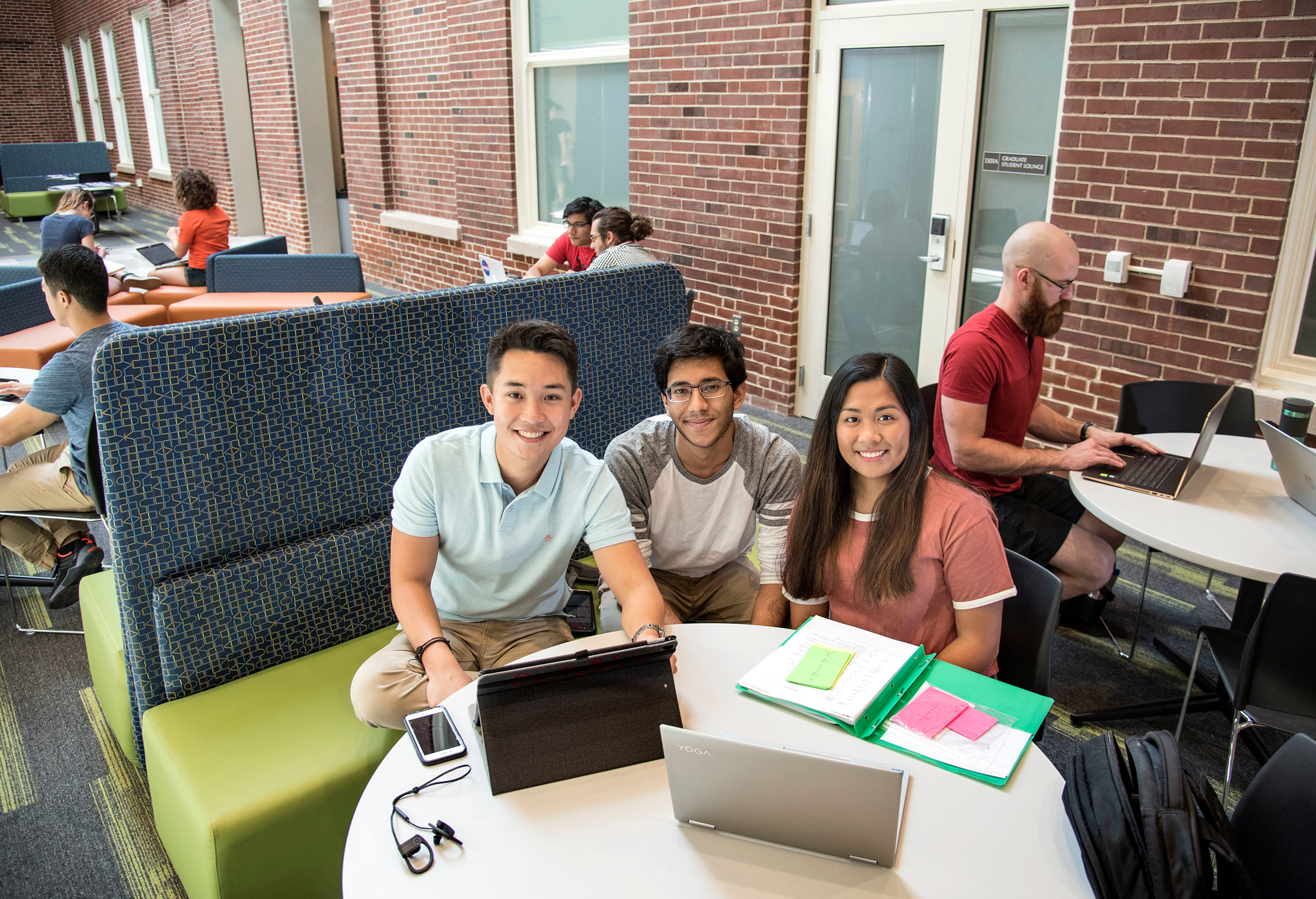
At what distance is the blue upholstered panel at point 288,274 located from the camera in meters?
5.75

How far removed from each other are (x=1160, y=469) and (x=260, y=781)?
7.96ft

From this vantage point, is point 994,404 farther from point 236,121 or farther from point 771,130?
point 236,121

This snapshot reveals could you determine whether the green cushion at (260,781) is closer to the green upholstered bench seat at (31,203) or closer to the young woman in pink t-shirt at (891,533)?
the young woman in pink t-shirt at (891,533)

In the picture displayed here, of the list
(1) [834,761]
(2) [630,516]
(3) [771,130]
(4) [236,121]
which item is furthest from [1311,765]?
(4) [236,121]

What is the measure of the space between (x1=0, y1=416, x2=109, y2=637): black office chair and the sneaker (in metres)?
0.09

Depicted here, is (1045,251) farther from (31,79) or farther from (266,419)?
(31,79)

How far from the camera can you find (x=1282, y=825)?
1242mm

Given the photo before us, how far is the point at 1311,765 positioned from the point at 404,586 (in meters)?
1.62

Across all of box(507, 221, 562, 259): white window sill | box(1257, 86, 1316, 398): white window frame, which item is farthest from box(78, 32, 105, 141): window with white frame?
box(1257, 86, 1316, 398): white window frame

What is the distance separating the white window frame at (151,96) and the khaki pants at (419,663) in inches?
527

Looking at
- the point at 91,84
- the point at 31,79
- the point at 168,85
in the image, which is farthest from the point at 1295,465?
the point at 31,79

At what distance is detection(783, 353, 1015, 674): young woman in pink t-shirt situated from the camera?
1.76 m

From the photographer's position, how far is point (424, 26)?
7.46m

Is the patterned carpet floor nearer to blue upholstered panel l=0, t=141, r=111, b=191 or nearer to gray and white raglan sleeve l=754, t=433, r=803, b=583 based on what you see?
gray and white raglan sleeve l=754, t=433, r=803, b=583
